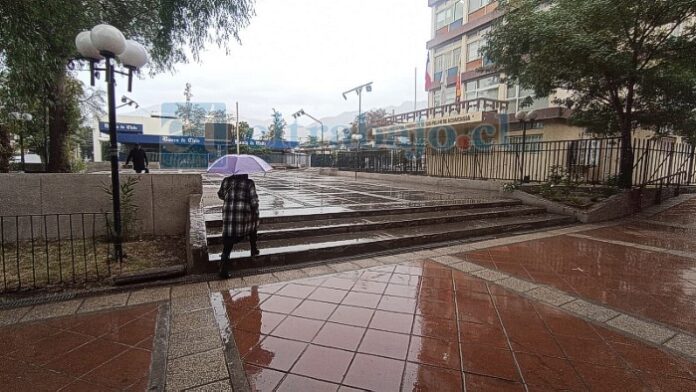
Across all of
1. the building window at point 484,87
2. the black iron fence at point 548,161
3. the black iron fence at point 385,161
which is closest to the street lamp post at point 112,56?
the black iron fence at point 548,161

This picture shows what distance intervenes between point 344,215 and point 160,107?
5046 centimetres

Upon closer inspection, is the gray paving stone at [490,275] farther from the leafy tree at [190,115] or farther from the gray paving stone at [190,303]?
the leafy tree at [190,115]

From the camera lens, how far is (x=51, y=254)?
16.7ft

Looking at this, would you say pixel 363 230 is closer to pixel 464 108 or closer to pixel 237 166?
pixel 237 166

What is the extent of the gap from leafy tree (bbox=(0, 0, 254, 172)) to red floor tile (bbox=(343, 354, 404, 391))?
6120mm

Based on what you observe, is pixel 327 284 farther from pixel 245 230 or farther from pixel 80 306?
pixel 80 306

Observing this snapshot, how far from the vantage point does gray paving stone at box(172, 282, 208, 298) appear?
3.90 metres

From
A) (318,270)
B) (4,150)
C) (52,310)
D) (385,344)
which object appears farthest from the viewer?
(4,150)

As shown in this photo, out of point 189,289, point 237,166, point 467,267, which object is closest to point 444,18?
point 467,267

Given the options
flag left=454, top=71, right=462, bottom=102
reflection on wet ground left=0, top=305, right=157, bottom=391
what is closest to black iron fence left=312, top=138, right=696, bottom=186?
flag left=454, top=71, right=462, bottom=102

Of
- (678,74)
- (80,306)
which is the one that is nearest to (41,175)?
(80,306)

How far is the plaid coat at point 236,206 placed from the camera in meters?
4.37

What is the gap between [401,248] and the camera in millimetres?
5875

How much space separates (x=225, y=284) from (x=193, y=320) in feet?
3.10
